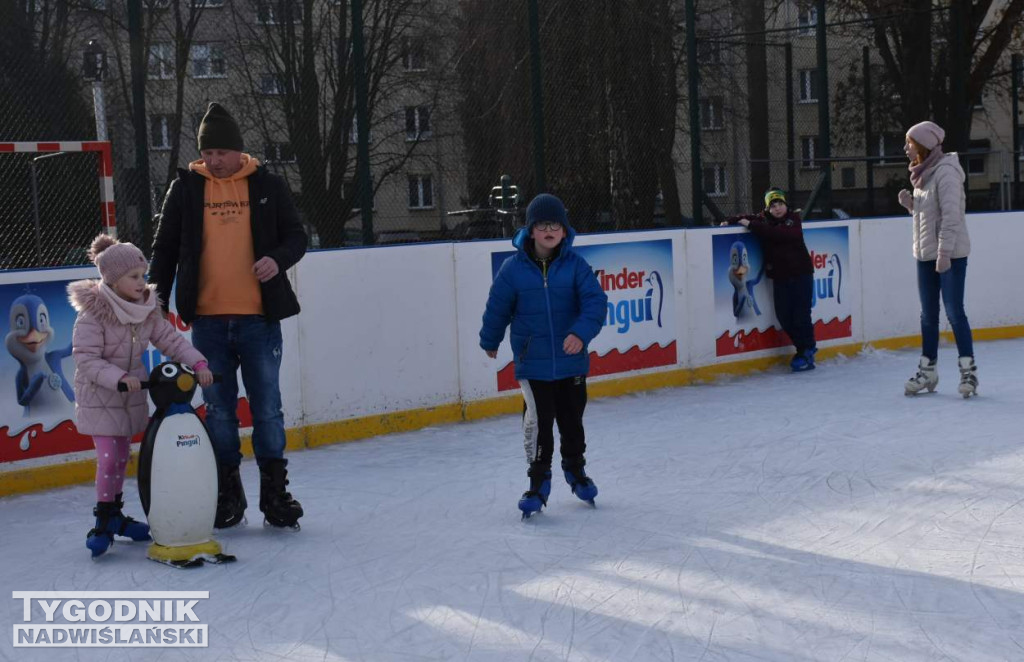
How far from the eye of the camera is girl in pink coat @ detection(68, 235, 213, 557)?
17.1ft

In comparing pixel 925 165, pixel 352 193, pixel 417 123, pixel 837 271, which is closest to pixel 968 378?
pixel 925 165

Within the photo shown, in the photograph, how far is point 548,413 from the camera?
5.89m

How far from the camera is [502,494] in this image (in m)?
6.39

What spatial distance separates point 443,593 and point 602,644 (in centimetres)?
80

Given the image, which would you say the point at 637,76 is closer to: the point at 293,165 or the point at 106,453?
the point at 293,165

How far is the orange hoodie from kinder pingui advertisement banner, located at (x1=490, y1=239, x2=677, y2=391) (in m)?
4.36

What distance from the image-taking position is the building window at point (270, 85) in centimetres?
871

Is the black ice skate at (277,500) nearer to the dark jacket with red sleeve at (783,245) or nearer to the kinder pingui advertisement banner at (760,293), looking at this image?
the kinder pingui advertisement banner at (760,293)

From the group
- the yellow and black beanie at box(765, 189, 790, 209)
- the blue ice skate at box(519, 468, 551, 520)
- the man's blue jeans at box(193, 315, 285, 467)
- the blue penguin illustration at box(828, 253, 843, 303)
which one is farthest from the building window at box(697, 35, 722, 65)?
the man's blue jeans at box(193, 315, 285, 467)

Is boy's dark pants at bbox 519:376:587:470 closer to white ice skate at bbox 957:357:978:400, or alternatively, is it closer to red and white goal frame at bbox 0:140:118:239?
red and white goal frame at bbox 0:140:118:239

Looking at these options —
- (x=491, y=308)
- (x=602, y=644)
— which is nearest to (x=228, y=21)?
(x=491, y=308)

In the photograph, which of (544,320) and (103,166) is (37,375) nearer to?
(103,166)

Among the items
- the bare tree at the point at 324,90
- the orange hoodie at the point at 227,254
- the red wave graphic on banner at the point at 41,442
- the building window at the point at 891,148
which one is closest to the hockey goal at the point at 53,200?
the red wave graphic on banner at the point at 41,442

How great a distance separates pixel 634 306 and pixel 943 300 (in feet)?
7.52
